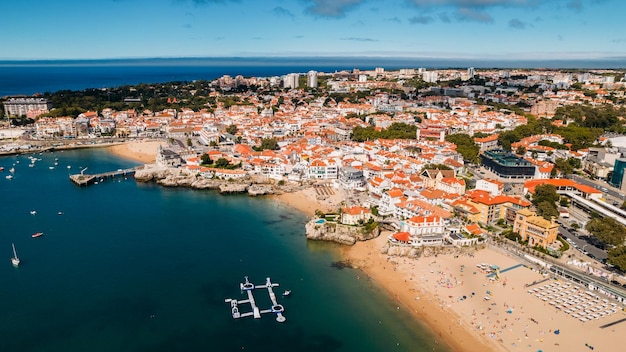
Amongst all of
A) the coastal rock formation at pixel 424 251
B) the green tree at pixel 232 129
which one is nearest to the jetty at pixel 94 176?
the green tree at pixel 232 129

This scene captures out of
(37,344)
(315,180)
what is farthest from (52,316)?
(315,180)

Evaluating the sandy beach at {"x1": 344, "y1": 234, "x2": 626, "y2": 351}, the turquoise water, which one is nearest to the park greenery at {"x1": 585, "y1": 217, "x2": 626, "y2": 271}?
the sandy beach at {"x1": 344, "y1": 234, "x2": 626, "y2": 351}

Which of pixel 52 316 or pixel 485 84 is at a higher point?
pixel 485 84

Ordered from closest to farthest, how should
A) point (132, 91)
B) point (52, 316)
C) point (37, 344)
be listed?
1. point (37, 344)
2. point (52, 316)
3. point (132, 91)

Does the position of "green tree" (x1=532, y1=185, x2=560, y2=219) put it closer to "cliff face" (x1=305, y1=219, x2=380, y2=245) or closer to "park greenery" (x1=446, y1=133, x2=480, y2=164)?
"cliff face" (x1=305, y1=219, x2=380, y2=245)

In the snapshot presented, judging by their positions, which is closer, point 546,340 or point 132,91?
point 546,340

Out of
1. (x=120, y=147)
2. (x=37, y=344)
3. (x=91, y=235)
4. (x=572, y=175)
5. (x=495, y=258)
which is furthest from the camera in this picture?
(x=120, y=147)

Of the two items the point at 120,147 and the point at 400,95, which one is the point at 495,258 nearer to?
the point at 120,147
